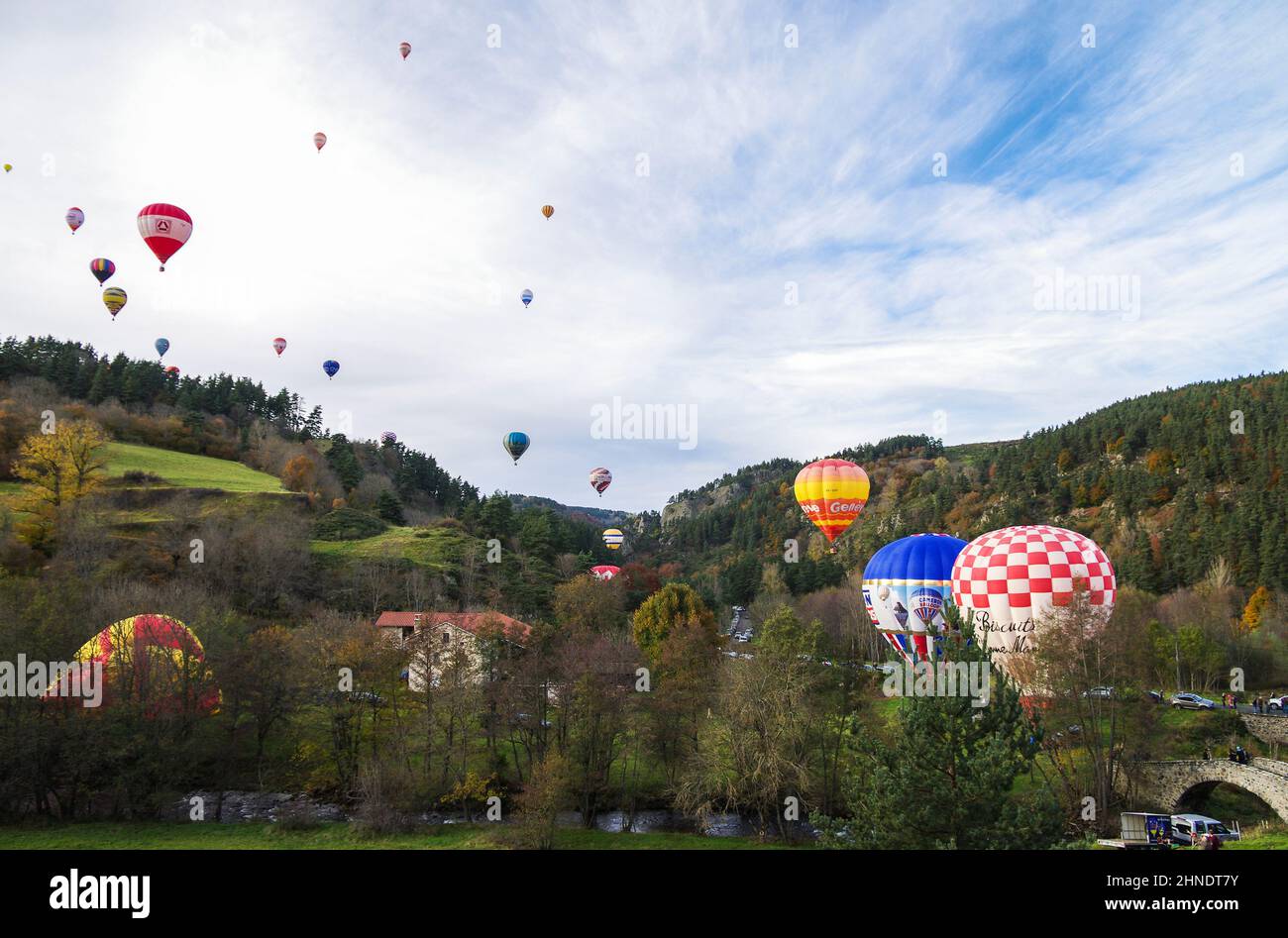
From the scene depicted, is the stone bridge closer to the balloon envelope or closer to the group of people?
the group of people

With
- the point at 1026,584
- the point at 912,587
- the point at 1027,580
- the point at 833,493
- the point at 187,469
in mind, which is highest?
the point at 187,469

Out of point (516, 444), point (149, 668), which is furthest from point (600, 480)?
point (149, 668)

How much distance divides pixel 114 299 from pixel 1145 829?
58.2m

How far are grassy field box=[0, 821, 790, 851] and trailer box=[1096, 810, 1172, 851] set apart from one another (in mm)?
11479

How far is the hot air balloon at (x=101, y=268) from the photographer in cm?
4538

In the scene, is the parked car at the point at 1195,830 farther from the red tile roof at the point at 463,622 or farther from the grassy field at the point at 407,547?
the grassy field at the point at 407,547

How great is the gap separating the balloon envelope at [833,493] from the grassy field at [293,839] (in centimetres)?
1760

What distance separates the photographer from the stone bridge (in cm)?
2605

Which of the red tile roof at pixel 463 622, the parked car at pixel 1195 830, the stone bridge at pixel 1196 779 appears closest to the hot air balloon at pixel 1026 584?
the stone bridge at pixel 1196 779

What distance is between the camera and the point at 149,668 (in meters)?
26.9

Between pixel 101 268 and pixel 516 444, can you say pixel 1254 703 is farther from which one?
pixel 101 268

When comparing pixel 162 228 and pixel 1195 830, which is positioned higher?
pixel 162 228

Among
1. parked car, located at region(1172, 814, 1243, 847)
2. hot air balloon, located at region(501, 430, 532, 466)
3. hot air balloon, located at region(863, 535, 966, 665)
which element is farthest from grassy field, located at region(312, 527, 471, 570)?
parked car, located at region(1172, 814, 1243, 847)
